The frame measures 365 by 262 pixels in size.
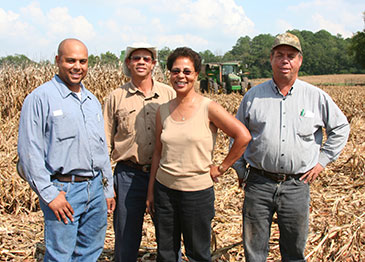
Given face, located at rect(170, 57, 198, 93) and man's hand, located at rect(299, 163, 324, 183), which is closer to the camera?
face, located at rect(170, 57, 198, 93)

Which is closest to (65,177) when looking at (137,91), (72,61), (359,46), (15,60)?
(72,61)

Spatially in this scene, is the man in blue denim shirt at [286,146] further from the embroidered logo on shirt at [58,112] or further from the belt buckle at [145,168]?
the embroidered logo on shirt at [58,112]

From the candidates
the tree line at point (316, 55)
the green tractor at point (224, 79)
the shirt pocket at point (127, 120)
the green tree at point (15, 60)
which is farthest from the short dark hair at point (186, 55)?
the tree line at point (316, 55)

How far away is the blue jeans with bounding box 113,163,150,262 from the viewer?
9.21ft

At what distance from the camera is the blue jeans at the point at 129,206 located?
2809mm

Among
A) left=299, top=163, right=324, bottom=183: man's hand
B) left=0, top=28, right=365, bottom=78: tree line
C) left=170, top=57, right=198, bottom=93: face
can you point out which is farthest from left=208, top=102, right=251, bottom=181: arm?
left=0, top=28, right=365, bottom=78: tree line

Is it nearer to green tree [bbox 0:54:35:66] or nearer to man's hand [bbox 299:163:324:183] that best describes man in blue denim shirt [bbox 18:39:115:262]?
man's hand [bbox 299:163:324:183]

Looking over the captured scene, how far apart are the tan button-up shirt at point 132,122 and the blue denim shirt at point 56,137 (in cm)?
31

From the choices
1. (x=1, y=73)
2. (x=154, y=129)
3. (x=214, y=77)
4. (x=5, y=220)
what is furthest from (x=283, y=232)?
(x=214, y=77)

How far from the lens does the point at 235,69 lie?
69.7 feet

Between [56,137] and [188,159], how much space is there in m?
0.90

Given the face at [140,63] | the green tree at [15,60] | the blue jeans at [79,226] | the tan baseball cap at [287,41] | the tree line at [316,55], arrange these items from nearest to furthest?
the blue jeans at [79,226]
the tan baseball cap at [287,41]
the face at [140,63]
the green tree at [15,60]
the tree line at [316,55]

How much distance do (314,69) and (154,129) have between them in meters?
101

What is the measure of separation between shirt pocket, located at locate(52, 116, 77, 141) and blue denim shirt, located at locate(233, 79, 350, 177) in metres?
1.35
